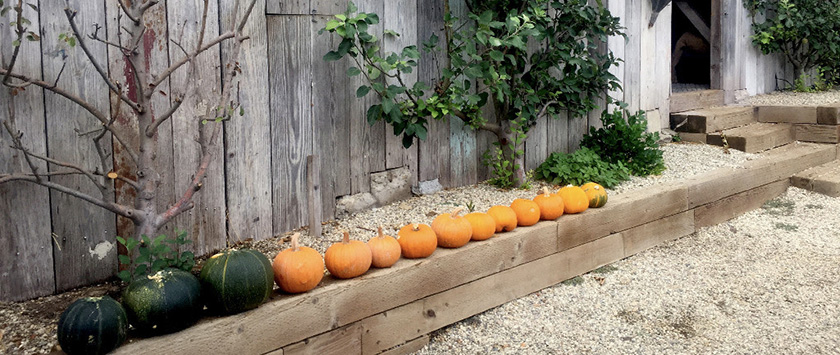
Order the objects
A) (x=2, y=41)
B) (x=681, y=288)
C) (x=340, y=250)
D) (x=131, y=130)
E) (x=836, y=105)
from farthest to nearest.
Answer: (x=836, y=105), (x=681, y=288), (x=131, y=130), (x=340, y=250), (x=2, y=41)

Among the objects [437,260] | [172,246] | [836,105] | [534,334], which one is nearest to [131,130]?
[172,246]

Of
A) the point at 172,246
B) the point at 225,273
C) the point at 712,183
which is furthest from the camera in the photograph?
the point at 712,183

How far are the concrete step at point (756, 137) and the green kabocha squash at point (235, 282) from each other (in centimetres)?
547

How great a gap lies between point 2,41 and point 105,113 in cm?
51

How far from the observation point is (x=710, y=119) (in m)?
6.99

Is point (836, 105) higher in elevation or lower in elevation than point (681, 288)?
higher

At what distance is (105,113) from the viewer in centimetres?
317

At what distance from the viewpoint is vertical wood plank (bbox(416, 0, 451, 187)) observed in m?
4.65

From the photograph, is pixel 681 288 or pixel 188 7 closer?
pixel 188 7

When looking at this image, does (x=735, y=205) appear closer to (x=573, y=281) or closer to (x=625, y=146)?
(x=625, y=146)

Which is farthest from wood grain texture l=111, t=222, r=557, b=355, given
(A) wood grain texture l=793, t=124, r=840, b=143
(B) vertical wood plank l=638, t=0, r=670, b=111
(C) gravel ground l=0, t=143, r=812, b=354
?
(A) wood grain texture l=793, t=124, r=840, b=143

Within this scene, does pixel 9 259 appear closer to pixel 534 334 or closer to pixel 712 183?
pixel 534 334

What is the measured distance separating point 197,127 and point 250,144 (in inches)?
12.8

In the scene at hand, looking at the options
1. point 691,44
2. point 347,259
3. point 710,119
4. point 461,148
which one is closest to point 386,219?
point 461,148
